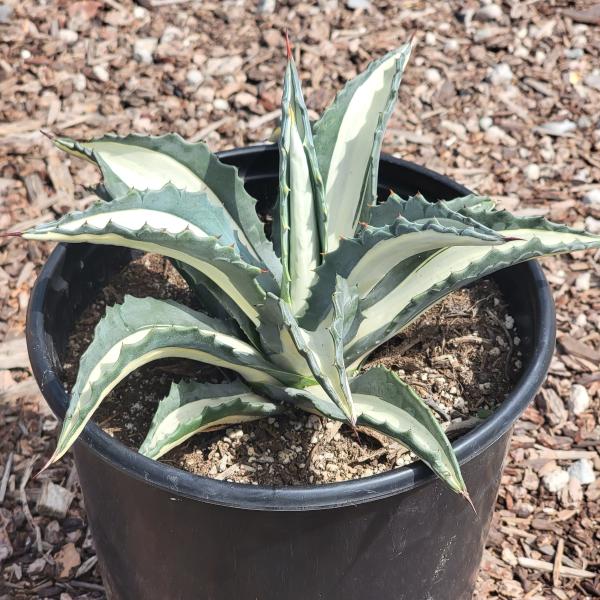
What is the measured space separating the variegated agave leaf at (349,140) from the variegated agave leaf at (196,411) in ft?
0.86

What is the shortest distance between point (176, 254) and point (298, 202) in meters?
0.20

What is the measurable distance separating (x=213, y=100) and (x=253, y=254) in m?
1.28

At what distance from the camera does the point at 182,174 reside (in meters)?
1.37

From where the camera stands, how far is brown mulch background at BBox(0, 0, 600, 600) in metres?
1.92

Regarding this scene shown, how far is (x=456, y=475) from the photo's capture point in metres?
1.07

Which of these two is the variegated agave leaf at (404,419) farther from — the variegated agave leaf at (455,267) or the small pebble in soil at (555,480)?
the small pebble in soil at (555,480)

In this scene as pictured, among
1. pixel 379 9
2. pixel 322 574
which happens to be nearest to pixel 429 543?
pixel 322 574

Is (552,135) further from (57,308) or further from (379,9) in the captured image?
(57,308)

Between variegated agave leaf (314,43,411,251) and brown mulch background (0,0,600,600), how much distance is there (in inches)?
32.2

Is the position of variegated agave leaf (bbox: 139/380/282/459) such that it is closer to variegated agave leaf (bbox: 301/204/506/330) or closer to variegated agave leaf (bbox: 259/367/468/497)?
→ variegated agave leaf (bbox: 259/367/468/497)

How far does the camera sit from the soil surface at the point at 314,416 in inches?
51.6

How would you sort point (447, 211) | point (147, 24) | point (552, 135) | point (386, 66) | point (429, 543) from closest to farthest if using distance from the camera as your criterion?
point (447, 211), point (429, 543), point (386, 66), point (552, 135), point (147, 24)

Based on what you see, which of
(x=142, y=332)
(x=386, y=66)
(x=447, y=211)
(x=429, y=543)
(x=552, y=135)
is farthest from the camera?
(x=552, y=135)

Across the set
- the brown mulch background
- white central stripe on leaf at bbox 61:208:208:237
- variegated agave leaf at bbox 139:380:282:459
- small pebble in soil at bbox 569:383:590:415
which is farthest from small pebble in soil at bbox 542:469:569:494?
white central stripe on leaf at bbox 61:208:208:237
